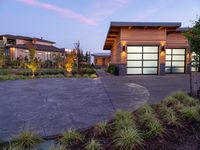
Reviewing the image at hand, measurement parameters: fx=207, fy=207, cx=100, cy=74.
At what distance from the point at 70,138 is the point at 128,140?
1175mm

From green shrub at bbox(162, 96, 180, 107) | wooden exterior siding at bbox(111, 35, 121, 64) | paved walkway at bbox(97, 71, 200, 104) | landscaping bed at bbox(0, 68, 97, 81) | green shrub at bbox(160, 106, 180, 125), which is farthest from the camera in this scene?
wooden exterior siding at bbox(111, 35, 121, 64)

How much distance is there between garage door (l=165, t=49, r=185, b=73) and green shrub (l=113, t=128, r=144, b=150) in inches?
694

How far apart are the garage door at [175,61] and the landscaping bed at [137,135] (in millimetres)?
16017

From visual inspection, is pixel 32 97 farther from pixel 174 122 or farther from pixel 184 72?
pixel 184 72

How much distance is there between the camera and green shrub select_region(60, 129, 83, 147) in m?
4.03

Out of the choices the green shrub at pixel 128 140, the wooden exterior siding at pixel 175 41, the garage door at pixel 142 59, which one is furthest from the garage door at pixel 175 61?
the green shrub at pixel 128 140

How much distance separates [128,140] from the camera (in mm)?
3750

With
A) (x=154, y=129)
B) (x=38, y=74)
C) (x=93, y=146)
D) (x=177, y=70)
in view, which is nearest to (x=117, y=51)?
(x=177, y=70)

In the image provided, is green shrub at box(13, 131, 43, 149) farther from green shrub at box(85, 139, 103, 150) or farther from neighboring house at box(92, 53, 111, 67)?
neighboring house at box(92, 53, 111, 67)

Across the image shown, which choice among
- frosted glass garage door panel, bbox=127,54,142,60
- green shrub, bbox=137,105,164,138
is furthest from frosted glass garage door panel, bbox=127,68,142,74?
green shrub, bbox=137,105,164,138

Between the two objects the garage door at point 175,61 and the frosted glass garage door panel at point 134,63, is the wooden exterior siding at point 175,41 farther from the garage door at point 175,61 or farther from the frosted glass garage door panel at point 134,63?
the frosted glass garage door panel at point 134,63

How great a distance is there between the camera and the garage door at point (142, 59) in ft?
59.2

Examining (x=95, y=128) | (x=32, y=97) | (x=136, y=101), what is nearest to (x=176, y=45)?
(x=136, y=101)

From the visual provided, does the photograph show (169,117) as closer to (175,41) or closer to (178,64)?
(175,41)
